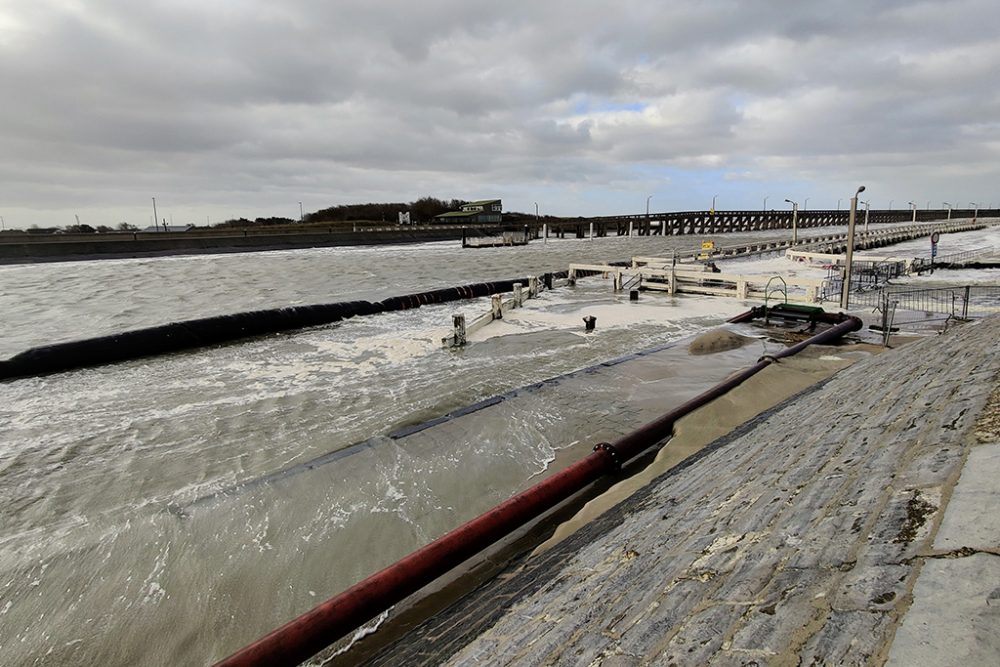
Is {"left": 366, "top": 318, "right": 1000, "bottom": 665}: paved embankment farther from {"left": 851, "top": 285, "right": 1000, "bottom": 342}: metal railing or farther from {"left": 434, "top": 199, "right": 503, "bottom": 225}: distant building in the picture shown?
{"left": 434, "top": 199, "right": 503, "bottom": 225}: distant building

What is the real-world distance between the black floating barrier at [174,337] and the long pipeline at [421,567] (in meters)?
13.2

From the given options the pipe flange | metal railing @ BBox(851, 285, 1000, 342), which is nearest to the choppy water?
the pipe flange

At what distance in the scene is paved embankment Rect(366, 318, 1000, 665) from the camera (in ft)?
6.18

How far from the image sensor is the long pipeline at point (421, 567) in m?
3.86

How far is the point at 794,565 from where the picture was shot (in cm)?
253

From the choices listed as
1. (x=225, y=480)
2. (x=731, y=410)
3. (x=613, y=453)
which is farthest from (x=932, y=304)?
(x=225, y=480)

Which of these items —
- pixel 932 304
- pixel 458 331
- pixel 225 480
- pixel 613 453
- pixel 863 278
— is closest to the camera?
pixel 613 453

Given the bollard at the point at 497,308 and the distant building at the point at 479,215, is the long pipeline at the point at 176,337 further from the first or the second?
the distant building at the point at 479,215

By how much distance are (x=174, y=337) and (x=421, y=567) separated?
13631 mm

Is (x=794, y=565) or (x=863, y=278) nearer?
(x=794, y=565)

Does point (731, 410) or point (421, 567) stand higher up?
point (731, 410)

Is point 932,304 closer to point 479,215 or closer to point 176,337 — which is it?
point 176,337

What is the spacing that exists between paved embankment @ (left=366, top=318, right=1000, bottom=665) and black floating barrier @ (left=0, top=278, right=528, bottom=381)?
45.3 feet

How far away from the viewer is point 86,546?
19.6 ft
